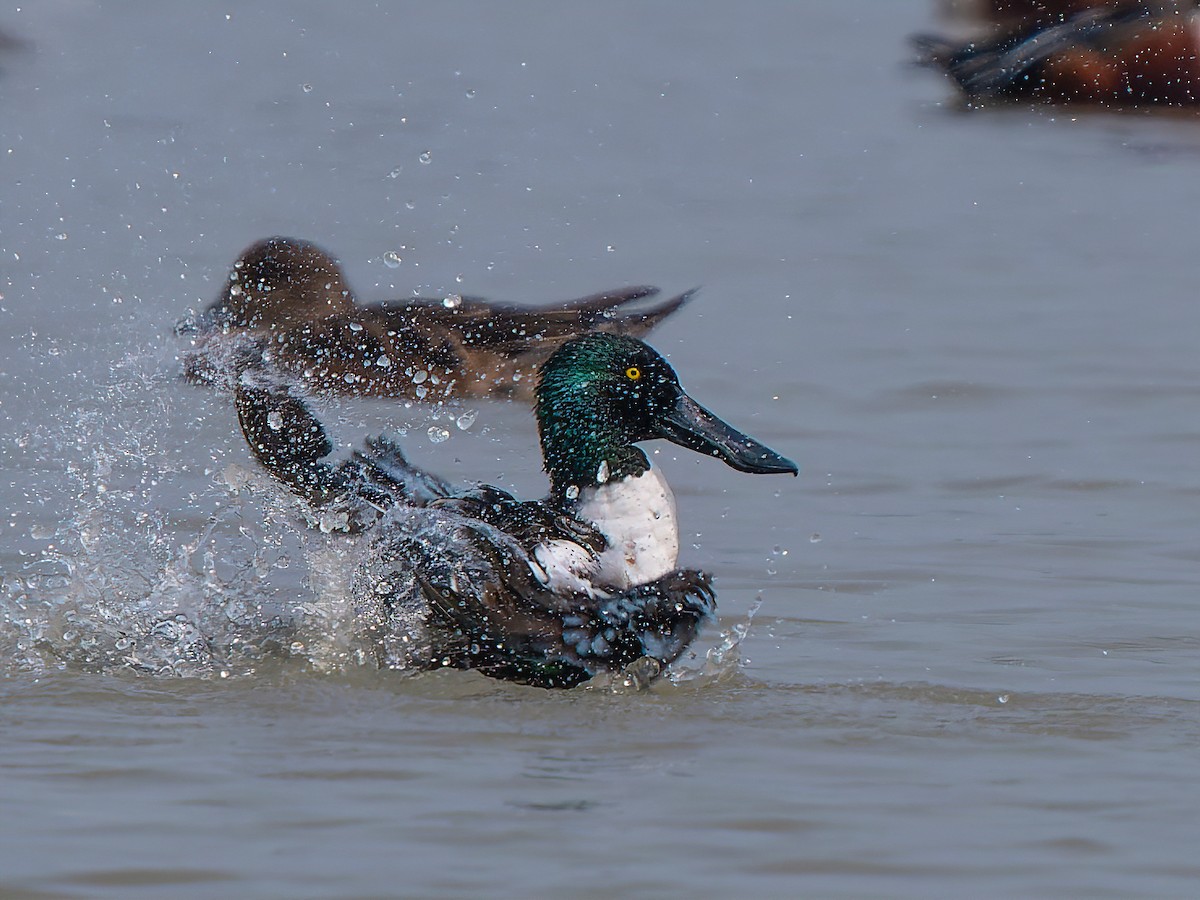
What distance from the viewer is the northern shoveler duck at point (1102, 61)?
13164mm

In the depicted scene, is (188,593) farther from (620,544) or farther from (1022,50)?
(1022,50)

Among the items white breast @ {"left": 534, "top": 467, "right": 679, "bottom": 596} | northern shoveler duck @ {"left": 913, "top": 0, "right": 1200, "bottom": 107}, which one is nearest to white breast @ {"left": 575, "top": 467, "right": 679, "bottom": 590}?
white breast @ {"left": 534, "top": 467, "right": 679, "bottom": 596}

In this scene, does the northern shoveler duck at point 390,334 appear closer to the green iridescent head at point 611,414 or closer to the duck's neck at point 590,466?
the green iridescent head at point 611,414

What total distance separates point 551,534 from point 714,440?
615mm

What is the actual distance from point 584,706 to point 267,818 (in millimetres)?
1109

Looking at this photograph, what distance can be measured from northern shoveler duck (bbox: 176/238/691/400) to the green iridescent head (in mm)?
2174

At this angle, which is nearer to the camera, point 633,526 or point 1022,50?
point 633,526

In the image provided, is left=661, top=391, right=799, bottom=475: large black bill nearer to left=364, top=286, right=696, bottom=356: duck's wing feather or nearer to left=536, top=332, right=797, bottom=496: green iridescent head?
left=536, top=332, right=797, bottom=496: green iridescent head

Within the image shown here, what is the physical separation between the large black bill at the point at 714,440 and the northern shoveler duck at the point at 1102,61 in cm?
836

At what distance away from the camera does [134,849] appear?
3955 mm

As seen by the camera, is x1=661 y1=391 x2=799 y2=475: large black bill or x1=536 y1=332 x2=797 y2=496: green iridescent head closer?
x1=536 y1=332 x2=797 y2=496: green iridescent head

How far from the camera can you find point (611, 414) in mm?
5566

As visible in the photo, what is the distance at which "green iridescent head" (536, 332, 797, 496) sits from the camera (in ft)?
18.1

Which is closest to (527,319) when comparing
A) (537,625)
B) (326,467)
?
(326,467)
